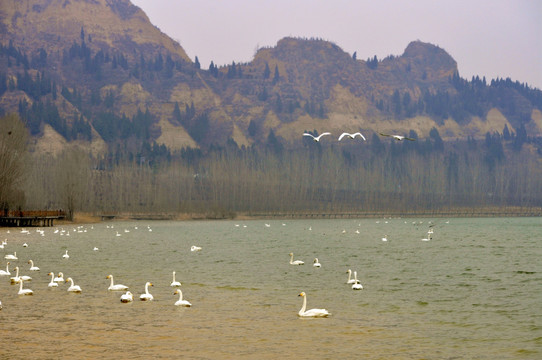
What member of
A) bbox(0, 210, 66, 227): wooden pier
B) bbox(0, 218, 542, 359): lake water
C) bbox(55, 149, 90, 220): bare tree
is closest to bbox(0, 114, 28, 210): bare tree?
bbox(0, 210, 66, 227): wooden pier

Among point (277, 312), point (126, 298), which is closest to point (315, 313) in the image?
point (277, 312)

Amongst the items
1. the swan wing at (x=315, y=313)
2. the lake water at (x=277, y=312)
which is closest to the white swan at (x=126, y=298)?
the lake water at (x=277, y=312)

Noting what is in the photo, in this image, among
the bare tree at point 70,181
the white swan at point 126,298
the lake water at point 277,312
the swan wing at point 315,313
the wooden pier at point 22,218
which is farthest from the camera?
the bare tree at point 70,181

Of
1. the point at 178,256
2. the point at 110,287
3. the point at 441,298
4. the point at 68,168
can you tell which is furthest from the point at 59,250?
the point at 68,168

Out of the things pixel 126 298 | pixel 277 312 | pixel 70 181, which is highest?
pixel 70 181

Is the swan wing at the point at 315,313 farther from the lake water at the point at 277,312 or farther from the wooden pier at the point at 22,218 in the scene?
the wooden pier at the point at 22,218

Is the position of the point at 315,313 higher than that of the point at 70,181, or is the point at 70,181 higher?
the point at 70,181

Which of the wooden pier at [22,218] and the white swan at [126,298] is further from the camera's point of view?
the wooden pier at [22,218]

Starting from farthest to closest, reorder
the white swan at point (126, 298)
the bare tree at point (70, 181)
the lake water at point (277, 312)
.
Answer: the bare tree at point (70, 181)
the white swan at point (126, 298)
the lake water at point (277, 312)

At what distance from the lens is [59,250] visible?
62969 millimetres

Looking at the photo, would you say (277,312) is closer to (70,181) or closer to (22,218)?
(22,218)

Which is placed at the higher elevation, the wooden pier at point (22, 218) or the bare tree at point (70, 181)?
the bare tree at point (70, 181)

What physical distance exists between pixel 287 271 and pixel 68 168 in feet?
290

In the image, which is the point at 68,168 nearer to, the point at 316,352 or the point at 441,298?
the point at 441,298
